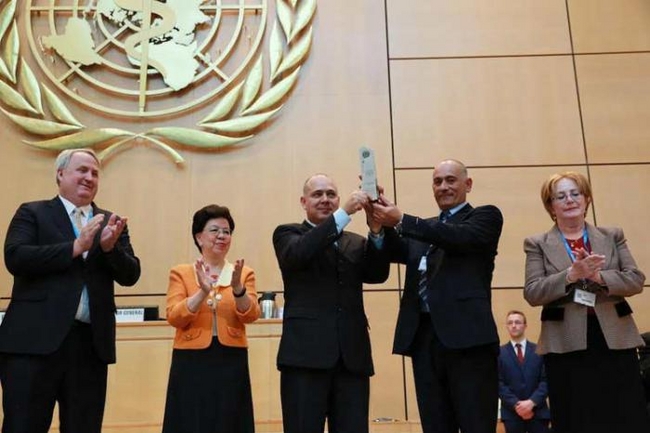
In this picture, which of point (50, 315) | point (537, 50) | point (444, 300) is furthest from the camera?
point (537, 50)

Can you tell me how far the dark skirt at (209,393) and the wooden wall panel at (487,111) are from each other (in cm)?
279

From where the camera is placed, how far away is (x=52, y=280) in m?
2.11

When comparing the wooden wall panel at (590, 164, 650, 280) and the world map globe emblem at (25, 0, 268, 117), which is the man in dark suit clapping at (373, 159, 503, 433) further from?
the world map globe emblem at (25, 0, 268, 117)

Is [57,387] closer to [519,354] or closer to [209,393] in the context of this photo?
[209,393]

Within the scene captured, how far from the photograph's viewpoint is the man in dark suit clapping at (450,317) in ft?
6.88

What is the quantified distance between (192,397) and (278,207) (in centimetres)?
252

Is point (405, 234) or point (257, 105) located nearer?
point (405, 234)

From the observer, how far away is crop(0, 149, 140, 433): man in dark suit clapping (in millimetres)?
1999

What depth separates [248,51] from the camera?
16.0 feet

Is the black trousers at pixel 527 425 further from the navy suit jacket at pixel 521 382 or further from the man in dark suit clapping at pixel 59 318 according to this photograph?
the man in dark suit clapping at pixel 59 318

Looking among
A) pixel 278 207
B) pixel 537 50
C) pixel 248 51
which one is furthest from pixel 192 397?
pixel 537 50

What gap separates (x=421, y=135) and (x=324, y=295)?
2.81m

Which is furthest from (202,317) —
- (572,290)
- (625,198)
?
(625,198)

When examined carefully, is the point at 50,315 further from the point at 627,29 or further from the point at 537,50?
the point at 627,29
